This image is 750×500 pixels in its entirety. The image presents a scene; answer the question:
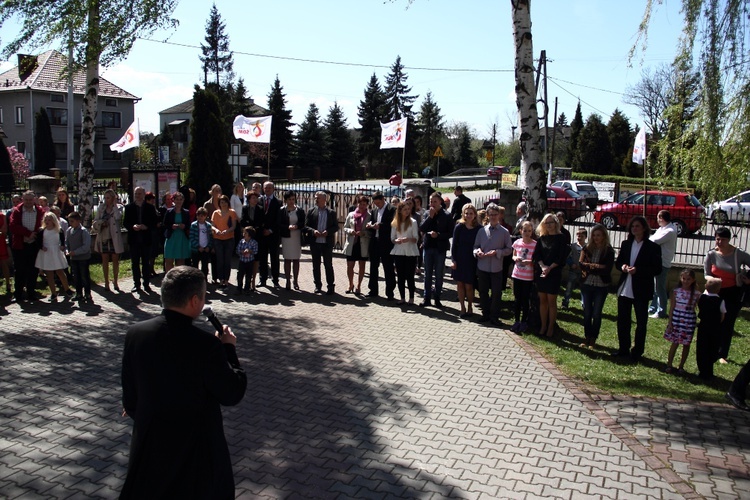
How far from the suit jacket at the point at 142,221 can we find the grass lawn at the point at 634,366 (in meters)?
6.96

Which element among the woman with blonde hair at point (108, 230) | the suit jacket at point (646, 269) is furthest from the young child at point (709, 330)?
the woman with blonde hair at point (108, 230)

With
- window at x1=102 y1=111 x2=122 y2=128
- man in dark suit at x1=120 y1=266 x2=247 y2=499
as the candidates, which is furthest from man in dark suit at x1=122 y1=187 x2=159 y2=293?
window at x1=102 y1=111 x2=122 y2=128

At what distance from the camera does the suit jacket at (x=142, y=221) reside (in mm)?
11867

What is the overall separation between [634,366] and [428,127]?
65.3 meters

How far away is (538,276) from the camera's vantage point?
9.62 meters

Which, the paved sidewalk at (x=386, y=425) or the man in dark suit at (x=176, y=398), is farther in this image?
the paved sidewalk at (x=386, y=425)

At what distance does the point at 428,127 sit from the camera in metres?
71.9

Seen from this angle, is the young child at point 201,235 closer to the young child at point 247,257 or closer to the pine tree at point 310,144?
the young child at point 247,257

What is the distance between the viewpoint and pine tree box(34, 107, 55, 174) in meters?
52.6

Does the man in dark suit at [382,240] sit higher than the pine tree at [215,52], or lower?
lower

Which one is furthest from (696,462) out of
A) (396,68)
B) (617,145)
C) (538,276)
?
(396,68)

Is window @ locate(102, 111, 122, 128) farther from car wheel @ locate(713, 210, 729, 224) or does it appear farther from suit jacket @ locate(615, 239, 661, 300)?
suit jacket @ locate(615, 239, 661, 300)

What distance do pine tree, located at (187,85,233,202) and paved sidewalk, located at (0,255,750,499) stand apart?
9.83 meters

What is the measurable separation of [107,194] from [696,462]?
10.1m
